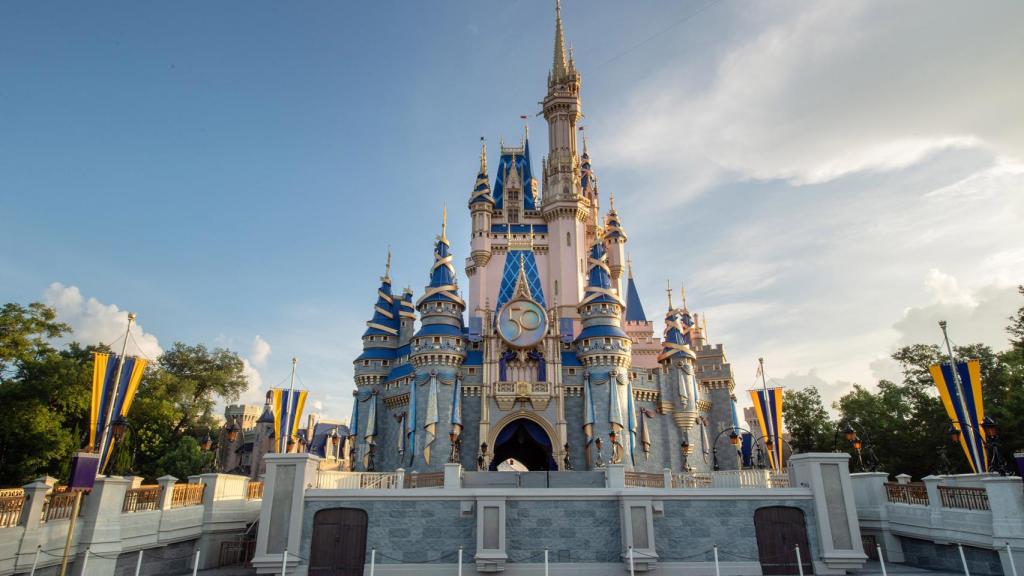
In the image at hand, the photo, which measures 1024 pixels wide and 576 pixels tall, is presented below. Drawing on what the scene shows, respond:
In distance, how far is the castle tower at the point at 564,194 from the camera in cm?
4800

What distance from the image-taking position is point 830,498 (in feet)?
67.8

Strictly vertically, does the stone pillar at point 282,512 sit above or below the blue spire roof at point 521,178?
below

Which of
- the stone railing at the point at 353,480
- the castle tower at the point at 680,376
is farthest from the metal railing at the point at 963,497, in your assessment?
the castle tower at the point at 680,376

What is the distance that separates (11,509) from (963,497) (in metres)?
28.3

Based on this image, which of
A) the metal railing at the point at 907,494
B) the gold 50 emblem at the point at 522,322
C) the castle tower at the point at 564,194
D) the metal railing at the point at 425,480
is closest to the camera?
the metal railing at the point at 907,494

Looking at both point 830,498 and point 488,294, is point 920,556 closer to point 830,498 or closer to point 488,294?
point 830,498

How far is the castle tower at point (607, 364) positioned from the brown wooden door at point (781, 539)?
15.9 m

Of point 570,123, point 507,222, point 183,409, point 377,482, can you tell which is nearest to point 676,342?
point 507,222

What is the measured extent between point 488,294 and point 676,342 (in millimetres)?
15797

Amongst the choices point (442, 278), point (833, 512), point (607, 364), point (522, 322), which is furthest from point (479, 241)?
point (833, 512)

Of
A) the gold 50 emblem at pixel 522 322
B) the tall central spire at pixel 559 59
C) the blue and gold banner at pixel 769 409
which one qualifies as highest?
the tall central spire at pixel 559 59

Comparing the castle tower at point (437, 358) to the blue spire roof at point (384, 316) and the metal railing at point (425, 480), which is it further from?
the metal railing at point (425, 480)

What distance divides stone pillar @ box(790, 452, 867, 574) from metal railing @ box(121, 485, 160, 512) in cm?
2388

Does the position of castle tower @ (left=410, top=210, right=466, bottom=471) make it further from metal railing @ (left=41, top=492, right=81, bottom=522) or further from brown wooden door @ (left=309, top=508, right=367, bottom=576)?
metal railing @ (left=41, top=492, right=81, bottom=522)
